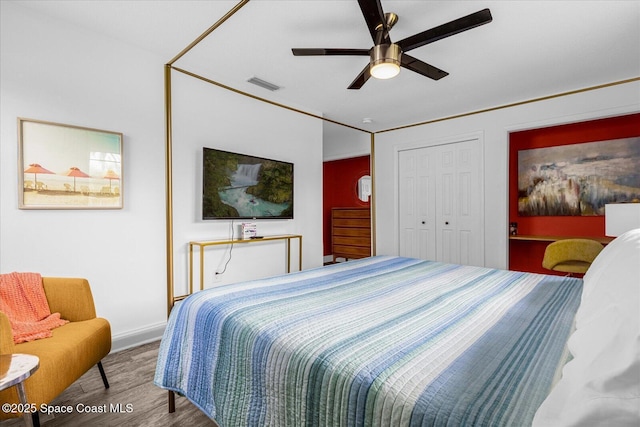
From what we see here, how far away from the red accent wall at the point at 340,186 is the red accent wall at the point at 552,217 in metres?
2.76

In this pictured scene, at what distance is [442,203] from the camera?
4.45 m

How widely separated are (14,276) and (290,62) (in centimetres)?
260

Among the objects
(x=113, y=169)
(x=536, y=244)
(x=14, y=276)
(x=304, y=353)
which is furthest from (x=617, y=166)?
(x=14, y=276)

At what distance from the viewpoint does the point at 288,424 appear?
3.20 ft

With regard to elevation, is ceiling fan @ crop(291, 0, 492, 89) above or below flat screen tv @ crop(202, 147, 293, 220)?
above

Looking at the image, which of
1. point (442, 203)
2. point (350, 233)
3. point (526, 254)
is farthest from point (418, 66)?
point (350, 233)

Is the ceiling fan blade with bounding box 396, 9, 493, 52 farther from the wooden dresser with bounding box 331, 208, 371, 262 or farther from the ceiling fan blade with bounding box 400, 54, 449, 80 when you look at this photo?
the wooden dresser with bounding box 331, 208, 371, 262

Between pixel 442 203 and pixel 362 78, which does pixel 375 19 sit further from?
pixel 442 203

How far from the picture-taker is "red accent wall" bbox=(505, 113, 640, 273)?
371 centimetres

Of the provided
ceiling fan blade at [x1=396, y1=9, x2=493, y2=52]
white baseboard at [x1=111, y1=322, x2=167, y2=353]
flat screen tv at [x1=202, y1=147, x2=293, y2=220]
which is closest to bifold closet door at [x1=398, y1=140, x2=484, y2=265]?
flat screen tv at [x1=202, y1=147, x2=293, y2=220]

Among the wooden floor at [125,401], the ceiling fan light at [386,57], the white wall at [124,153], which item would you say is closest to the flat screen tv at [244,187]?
the white wall at [124,153]

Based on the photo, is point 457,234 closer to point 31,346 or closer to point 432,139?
point 432,139

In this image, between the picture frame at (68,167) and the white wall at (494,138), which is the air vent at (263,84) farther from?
the white wall at (494,138)

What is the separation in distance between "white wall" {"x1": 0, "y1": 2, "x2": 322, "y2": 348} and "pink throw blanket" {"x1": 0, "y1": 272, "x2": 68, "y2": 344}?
0.38 meters
